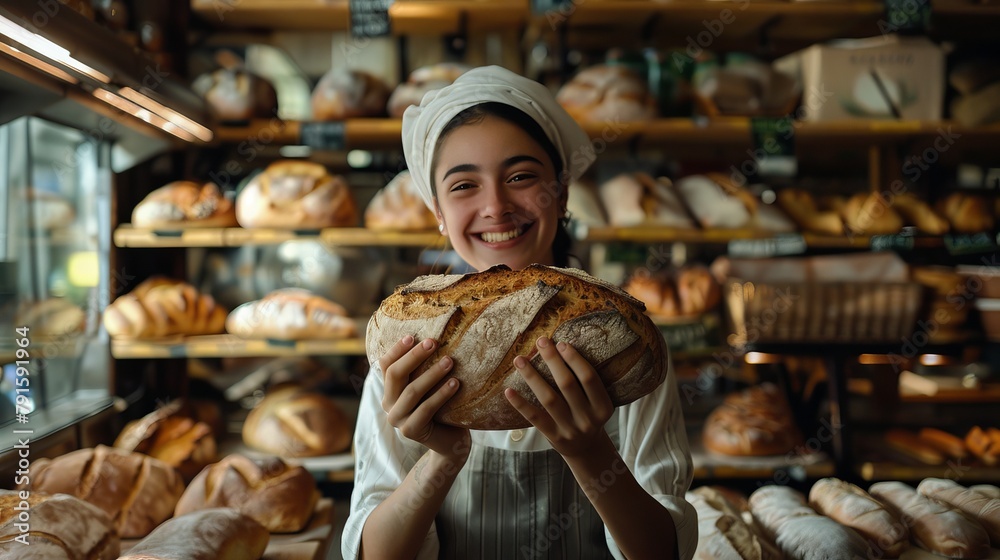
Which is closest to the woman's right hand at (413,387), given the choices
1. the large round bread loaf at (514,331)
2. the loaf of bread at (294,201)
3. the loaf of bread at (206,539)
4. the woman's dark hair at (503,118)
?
the large round bread loaf at (514,331)

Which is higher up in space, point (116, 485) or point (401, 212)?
point (401, 212)

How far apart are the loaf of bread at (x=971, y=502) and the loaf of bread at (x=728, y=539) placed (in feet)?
1.55

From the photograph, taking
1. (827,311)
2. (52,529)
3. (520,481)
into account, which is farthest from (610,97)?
(52,529)

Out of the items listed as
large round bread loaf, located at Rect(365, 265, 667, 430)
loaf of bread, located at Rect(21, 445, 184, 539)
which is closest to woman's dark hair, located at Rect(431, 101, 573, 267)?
large round bread loaf, located at Rect(365, 265, 667, 430)

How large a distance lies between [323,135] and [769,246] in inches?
75.7

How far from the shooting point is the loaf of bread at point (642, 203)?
2.70 meters

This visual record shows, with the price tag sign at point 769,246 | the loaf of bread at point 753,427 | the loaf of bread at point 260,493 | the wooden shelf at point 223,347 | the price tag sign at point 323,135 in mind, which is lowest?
the loaf of bread at point 753,427

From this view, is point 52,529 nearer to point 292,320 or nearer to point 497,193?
point 497,193

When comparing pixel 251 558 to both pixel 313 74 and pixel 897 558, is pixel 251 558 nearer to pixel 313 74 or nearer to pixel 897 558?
pixel 897 558

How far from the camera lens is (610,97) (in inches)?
106

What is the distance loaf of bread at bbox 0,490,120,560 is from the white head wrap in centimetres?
91

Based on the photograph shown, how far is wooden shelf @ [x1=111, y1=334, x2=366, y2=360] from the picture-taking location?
8.44ft

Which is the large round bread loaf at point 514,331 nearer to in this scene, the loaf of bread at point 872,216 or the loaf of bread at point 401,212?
the loaf of bread at point 401,212

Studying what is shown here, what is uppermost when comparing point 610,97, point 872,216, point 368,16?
point 368,16
